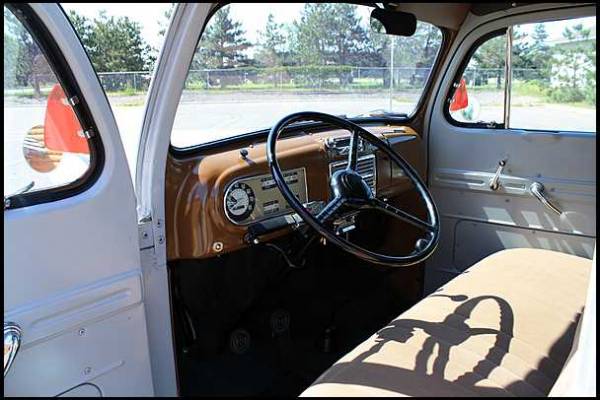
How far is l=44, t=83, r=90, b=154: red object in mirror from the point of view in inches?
50.5

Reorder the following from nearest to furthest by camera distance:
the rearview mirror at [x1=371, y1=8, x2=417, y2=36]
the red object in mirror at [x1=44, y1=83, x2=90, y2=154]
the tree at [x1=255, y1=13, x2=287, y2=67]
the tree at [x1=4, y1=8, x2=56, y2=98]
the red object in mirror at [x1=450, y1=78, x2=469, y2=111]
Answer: the tree at [x1=4, y1=8, x2=56, y2=98]
the red object in mirror at [x1=44, y1=83, x2=90, y2=154]
the tree at [x1=255, y1=13, x2=287, y2=67]
the rearview mirror at [x1=371, y1=8, x2=417, y2=36]
the red object in mirror at [x1=450, y1=78, x2=469, y2=111]

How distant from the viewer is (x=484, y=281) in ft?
6.36

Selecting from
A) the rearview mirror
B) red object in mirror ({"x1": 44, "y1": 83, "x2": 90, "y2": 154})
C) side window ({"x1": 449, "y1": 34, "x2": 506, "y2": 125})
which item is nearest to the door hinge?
red object in mirror ({"x1": 44, "y1": 83, "x2": 90, "y2": 154})

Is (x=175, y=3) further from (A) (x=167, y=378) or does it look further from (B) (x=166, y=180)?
(A) (x=167, y=378)

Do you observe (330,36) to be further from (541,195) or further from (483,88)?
(541,195)

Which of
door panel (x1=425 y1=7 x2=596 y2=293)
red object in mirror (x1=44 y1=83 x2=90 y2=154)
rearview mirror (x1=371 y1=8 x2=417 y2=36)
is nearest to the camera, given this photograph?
red object in mirror (x1=44 y1=83 x2=90 y2=154)

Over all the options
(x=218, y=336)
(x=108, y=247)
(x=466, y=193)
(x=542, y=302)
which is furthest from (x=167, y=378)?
(x=466, y=193)

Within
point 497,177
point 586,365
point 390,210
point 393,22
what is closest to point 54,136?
point 390,210

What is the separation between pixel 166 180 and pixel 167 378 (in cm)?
63

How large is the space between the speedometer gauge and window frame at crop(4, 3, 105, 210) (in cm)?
48

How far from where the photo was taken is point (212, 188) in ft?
5.60

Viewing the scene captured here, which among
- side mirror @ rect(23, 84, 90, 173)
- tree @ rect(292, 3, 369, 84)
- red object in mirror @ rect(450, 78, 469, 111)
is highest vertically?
tree @ rect(292, 3, 369, 84)

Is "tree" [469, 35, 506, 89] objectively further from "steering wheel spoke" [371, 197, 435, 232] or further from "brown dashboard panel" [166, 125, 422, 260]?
"steering wheel spoke" [371, 197, 435, 232]

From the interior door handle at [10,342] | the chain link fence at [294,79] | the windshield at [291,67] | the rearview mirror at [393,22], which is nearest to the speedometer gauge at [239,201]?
the windshield at [291,67]
